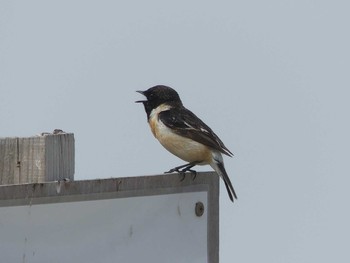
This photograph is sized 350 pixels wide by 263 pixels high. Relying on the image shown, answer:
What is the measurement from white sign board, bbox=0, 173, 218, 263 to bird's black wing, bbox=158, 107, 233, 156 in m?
2.82

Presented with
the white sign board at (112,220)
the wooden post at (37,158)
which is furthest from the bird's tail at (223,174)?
the wooden post at (37,158)

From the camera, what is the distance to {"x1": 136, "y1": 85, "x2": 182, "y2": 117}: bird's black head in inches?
382

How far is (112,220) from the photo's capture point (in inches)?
202

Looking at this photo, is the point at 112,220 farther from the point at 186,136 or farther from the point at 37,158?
the point at 186,136

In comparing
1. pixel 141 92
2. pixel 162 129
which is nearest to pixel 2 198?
pixel 162 129

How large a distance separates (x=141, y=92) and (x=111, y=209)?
4.77 m

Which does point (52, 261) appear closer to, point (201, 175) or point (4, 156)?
point (4, 156)

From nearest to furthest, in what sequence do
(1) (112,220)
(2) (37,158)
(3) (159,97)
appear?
(1) (112,220) → (2) (37,158) → (3) (159,97)

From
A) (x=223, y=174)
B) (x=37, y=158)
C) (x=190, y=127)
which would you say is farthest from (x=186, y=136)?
(x=37, y=158)

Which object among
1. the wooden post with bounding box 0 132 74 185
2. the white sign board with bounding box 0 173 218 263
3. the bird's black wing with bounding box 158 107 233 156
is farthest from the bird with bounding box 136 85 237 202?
the wooden post with bounding box 0 132 74 185

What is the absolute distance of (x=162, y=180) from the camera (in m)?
5.52

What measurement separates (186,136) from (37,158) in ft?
12.5

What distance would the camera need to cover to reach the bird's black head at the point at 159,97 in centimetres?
970

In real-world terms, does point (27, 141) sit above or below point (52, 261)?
above
